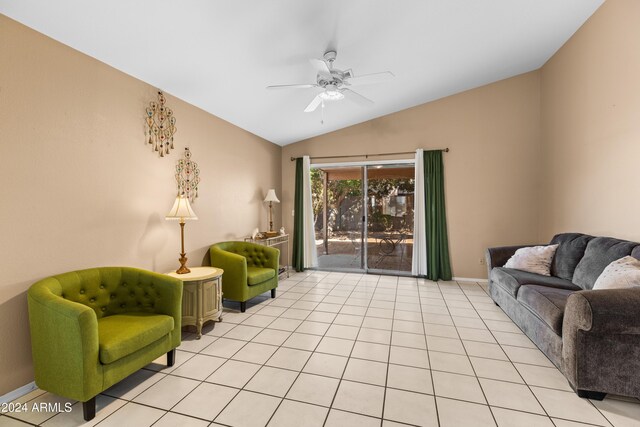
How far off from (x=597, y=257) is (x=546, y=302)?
976 mm

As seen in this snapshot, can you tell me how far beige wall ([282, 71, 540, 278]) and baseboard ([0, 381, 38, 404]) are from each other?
18.4 feet

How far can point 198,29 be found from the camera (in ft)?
8.05

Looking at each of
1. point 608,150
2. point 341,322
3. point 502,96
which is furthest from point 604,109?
point 341,322

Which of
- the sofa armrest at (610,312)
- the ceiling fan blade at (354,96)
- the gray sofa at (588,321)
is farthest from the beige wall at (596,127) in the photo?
the ceiling fan blade at (354,96)

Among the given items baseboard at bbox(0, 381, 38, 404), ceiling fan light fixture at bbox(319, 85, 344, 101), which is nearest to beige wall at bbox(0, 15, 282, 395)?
baseboard at bbox(0, 381, 38, 404)

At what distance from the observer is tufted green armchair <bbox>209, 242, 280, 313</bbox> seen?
3.70 m

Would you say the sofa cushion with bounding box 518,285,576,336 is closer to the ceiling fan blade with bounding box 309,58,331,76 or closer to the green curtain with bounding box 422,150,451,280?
the green curtain with bounding box 422,150,451,280

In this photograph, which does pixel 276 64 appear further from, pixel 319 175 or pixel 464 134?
pixel 464 134

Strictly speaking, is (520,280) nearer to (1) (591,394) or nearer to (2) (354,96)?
(1) (591,394)

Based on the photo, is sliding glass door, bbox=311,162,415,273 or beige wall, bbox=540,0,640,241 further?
sliding glass door, bbox=311,162,415,273

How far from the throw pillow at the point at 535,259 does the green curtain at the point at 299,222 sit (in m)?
3.75

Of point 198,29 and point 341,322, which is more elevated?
point 198,29

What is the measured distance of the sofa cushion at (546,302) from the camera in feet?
7.61

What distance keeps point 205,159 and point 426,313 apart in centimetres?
370
